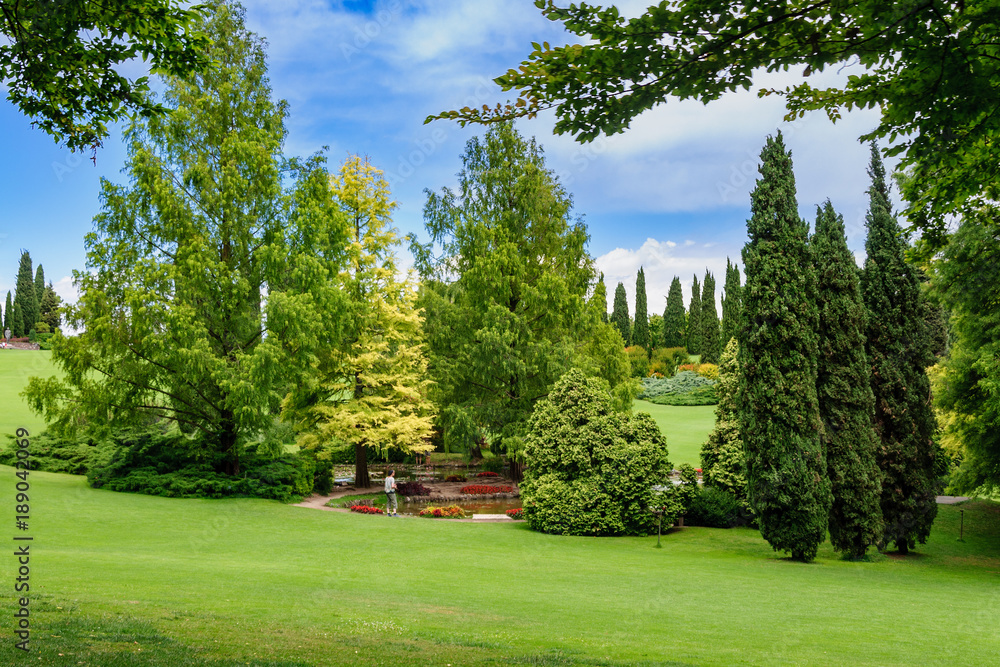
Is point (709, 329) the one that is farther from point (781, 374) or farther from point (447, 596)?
point (447, 596)

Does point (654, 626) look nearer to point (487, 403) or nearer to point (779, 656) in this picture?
point (779, 656)

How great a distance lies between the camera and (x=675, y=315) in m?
71.8

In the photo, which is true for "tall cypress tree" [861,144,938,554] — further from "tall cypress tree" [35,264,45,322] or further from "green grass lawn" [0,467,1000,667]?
"tall cypress tree" [35,264,45,322]

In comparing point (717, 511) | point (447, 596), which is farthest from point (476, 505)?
point (447, 596)

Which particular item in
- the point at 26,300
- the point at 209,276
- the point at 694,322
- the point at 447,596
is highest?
the point at 26,300

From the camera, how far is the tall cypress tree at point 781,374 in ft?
44.5

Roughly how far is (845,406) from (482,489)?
1308cm

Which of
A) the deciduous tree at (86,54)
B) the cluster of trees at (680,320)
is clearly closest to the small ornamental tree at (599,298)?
the deciduous tree at (86,54)

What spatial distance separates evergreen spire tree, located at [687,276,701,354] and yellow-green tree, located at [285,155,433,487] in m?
46.6

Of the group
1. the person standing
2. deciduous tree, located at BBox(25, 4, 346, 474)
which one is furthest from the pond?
deciduous tree, located at BBox(25, 4, 346, 474)

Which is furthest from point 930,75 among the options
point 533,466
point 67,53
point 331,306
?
point 331,306

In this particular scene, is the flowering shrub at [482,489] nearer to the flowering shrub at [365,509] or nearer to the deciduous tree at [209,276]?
the flowering shrub at [365,509]

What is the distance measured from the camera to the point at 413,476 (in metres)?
28.6

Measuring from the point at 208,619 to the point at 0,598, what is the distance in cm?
200
